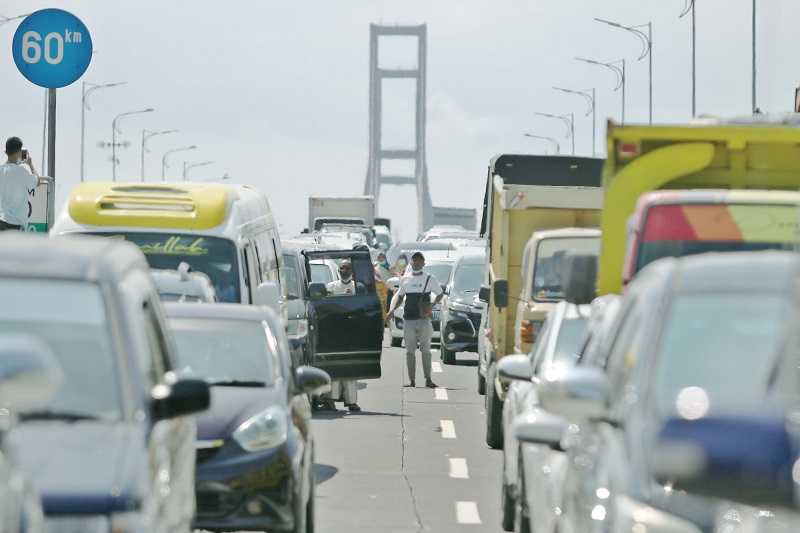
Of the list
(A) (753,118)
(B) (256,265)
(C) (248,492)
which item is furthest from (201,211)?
(C) (248,492)

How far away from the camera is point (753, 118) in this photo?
49.1 feet

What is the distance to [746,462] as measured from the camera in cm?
490

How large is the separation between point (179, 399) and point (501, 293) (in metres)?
13.8

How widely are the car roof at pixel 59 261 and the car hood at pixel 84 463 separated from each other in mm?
630

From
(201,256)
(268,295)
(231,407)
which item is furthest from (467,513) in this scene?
(201,256)

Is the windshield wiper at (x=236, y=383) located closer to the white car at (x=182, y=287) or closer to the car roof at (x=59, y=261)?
the white car at (x=182, y=287)

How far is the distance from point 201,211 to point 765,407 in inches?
509

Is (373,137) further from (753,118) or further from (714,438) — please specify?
(714,438)

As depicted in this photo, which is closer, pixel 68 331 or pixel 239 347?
pixel 68 331

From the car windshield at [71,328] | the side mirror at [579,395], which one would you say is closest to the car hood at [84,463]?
the car windshield at [71,328]

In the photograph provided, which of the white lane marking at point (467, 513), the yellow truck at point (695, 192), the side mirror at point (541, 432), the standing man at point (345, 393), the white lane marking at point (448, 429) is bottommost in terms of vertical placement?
the white lane marking at point (448, 429)

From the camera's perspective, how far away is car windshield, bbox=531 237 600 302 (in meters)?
19.4

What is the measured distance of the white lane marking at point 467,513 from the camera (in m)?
13.9

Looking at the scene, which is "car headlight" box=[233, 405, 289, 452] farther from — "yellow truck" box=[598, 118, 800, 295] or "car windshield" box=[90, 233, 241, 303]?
"car windshield" box=[90, 233, 241, 303]
